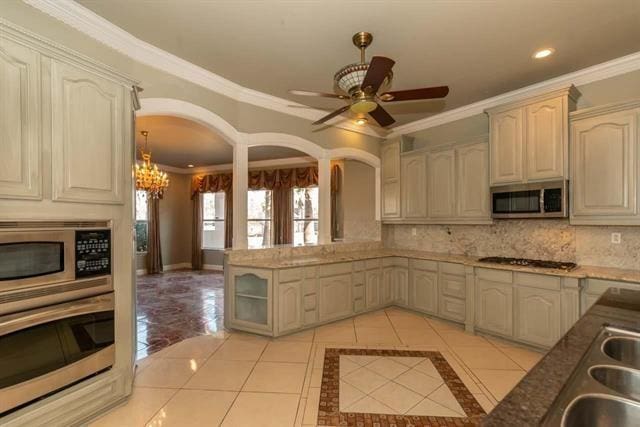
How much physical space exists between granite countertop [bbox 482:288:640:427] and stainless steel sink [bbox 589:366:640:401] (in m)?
0.07

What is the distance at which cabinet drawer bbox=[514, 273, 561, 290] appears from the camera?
3.08 meters

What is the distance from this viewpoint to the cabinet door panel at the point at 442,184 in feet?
14.1

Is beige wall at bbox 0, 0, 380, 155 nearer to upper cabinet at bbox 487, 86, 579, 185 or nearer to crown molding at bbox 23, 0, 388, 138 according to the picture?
crown molding at bbox 23, 0, 388, 138

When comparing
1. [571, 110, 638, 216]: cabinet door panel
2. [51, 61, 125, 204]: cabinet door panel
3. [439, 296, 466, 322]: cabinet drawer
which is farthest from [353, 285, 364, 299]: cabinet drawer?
[51, 61, 125, 204]: cabinet door panel

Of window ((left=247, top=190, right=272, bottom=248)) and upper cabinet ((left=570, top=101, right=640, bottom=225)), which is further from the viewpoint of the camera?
window ((left=247, top=190, right=272, bottom=248))

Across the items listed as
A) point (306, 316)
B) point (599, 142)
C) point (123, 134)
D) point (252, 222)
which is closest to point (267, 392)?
point (306, 316)

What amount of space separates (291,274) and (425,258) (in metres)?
1.95

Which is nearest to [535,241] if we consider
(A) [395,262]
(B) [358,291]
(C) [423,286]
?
(C) [423,286]

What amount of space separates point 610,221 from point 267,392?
3513 millimetres

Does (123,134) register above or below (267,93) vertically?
below

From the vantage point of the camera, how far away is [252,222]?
811 centimetres

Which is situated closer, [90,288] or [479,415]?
[90,288]

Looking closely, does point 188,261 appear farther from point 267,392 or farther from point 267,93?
point 267,392

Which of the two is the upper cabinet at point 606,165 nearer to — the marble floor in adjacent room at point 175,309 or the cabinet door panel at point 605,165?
the cabinet door panel at point 605,165
